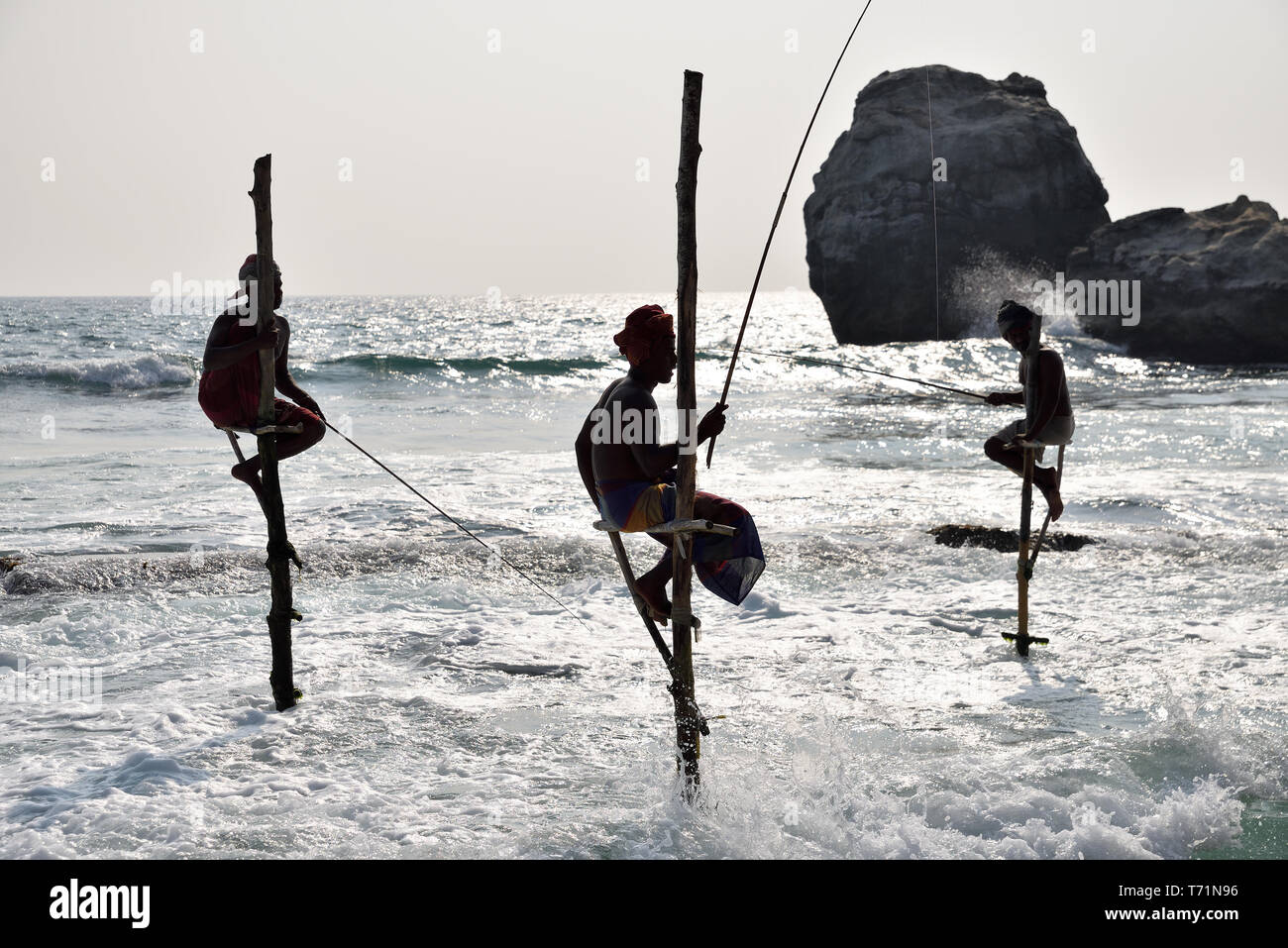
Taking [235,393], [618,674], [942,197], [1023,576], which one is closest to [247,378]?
[235,393]

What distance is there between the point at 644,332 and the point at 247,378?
2780 millimetres

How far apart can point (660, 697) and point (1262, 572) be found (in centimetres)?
586

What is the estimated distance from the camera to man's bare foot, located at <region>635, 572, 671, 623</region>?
4.77 m

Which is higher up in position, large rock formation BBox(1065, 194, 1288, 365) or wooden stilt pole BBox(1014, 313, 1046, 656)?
large rock formation BBox(1065, 194, 1288, 365)

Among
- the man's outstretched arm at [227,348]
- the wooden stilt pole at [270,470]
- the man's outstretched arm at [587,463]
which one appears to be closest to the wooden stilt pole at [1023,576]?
the man's outstretched arm at [587,463]

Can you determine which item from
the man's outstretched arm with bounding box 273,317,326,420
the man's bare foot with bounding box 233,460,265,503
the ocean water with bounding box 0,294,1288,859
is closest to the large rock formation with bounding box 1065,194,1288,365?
the ocean water with bounding box 0,294,1288,859

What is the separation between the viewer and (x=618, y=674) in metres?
7.14

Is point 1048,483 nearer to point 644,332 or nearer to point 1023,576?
point 1023,576

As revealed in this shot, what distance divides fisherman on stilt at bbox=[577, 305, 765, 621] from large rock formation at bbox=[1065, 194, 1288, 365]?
40.6 m

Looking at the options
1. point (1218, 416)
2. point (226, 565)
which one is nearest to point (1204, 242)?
point (1218, 416)

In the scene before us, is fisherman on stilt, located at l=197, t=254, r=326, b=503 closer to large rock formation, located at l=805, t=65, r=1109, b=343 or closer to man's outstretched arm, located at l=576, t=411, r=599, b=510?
man's outstretched arm, located at l=576, t=411, r=599, b=510

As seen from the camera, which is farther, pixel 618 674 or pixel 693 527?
pixel 618 674

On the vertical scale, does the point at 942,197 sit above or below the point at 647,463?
above
